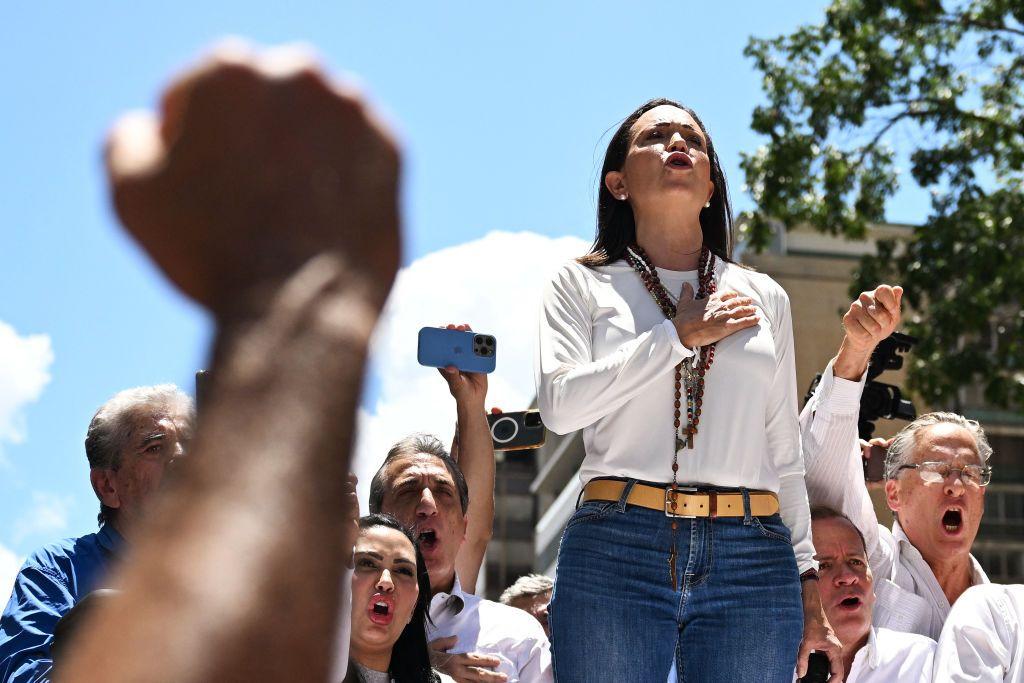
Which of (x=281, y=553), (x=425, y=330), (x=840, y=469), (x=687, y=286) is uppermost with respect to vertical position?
(x=281, y=553)

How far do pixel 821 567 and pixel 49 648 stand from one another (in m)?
2.25

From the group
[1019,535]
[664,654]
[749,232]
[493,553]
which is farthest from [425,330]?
[493,553]

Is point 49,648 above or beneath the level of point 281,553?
beneath

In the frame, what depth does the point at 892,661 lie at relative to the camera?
4316 mm

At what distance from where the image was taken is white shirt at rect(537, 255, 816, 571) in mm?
3047

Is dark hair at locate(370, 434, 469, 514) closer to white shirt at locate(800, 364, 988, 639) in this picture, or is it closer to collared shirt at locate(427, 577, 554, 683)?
collared shirt at locate(427, 577, 554, 683)

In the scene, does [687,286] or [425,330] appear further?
[425,330]

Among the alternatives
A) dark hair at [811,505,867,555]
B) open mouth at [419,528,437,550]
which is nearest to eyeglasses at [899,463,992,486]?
dark hair at [811,505,867,555]

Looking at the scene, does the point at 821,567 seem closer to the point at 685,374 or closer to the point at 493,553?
the point at 685,374

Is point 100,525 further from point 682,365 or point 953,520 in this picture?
point 953,520

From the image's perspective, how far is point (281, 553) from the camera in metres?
0.70

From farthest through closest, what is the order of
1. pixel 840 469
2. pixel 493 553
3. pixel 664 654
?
pixel 493 553, pixel 840 469, pixel 664 654

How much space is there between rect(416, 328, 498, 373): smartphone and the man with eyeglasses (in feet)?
3.39

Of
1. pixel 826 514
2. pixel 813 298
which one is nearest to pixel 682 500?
pixel 826 514
